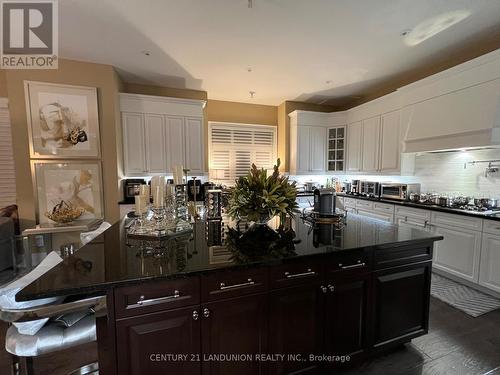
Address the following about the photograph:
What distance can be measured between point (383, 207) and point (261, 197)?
9.81ft

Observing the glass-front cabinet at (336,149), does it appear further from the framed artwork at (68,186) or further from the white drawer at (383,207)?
the framed artwork at (68,186)

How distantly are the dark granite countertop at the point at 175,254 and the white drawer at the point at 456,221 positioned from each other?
1534mm

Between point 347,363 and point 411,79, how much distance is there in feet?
14.0

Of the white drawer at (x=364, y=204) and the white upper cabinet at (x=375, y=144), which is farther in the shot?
the white drawer at (x=364, y=204)

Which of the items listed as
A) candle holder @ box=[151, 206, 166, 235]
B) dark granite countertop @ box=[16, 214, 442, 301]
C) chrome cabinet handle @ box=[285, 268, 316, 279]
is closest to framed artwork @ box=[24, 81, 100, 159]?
dark granite countertop @ box=[16, 214, 442, 301]

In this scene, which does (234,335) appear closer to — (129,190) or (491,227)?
(491,227)

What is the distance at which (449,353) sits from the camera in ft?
5.62

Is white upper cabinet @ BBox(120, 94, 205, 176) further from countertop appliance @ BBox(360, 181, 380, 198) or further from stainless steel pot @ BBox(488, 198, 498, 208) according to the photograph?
stainless steel pot @ BBox(488, 198, 498, 208)

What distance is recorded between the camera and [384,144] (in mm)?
3936

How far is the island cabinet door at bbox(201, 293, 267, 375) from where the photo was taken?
1.11 meters

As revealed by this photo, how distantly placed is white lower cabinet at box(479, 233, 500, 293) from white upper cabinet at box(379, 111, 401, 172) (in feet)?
5.16

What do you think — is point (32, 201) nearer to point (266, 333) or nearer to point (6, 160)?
point (6, 160)

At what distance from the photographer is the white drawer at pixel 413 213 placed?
3.02 metres

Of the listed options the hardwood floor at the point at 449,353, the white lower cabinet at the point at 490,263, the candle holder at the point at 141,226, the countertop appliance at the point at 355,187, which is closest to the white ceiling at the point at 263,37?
the countertop appliance at the point at 355,187
